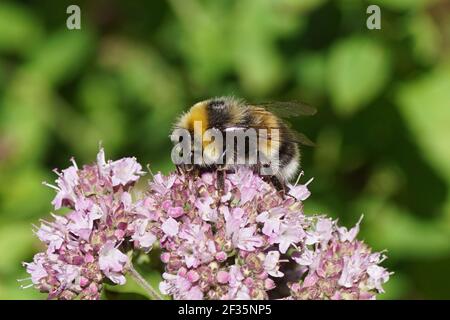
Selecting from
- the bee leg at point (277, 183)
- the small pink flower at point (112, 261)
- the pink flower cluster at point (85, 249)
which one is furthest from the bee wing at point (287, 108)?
the small pink flower at point (112, 261)

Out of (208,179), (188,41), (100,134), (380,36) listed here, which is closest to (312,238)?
(208,179)

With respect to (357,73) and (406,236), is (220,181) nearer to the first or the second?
(357,73)

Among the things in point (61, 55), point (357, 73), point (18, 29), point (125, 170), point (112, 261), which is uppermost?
point (18, 29)

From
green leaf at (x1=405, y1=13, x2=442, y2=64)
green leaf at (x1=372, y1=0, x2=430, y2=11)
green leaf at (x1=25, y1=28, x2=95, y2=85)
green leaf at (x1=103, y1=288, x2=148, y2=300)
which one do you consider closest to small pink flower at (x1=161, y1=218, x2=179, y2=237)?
green leaf at (x1=103, y1=288, x2=148, y2=300)

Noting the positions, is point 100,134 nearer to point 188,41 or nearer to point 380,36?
point 188,41

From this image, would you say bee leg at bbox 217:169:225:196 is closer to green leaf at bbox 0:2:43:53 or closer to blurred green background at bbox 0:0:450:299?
blurred green background at bbox 0:0:450:299

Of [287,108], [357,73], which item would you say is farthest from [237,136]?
[357,73]

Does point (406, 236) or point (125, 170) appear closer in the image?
point (125, 170)
